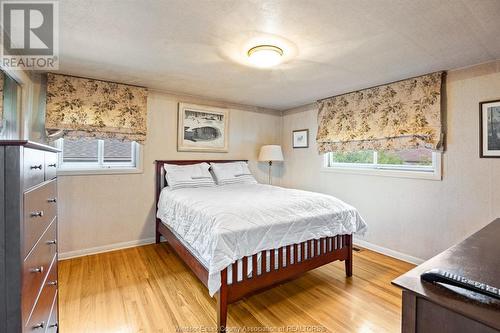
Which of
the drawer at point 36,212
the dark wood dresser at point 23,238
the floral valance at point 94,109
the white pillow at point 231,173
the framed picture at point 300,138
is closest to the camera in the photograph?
the dark wood dresser at point 23,238

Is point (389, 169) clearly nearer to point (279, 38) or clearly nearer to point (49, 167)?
point (279, 38)

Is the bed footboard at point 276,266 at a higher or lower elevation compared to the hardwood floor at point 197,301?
higher

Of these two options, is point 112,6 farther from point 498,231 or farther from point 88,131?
point 498,231

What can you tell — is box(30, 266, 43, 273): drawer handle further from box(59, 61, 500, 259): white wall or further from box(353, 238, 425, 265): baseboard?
box(353, 238, 425, 265): baseboard

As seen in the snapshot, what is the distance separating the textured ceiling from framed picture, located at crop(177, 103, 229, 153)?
2.40 ft

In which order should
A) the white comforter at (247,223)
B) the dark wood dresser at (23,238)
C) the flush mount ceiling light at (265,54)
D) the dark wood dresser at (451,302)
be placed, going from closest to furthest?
the dark wood dresser at (451,302) < the dark wood dresser at (23,238) < the white comforter at (247,223) < the flush mount ceiling light at (265,54)

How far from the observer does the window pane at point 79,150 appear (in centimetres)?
301

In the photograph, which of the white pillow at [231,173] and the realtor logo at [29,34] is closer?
the realtor logo at [29,34]

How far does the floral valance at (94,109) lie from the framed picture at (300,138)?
2.56 metres

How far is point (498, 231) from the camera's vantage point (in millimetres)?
1372

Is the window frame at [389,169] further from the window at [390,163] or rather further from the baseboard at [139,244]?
the baseboard at [139,244]

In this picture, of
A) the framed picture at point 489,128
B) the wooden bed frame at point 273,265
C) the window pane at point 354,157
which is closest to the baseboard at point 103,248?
the wooden bed frame at point 273,265

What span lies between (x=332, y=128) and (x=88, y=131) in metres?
3.32

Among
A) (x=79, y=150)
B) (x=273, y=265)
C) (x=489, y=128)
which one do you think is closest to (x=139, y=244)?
(x=79, y=150)
